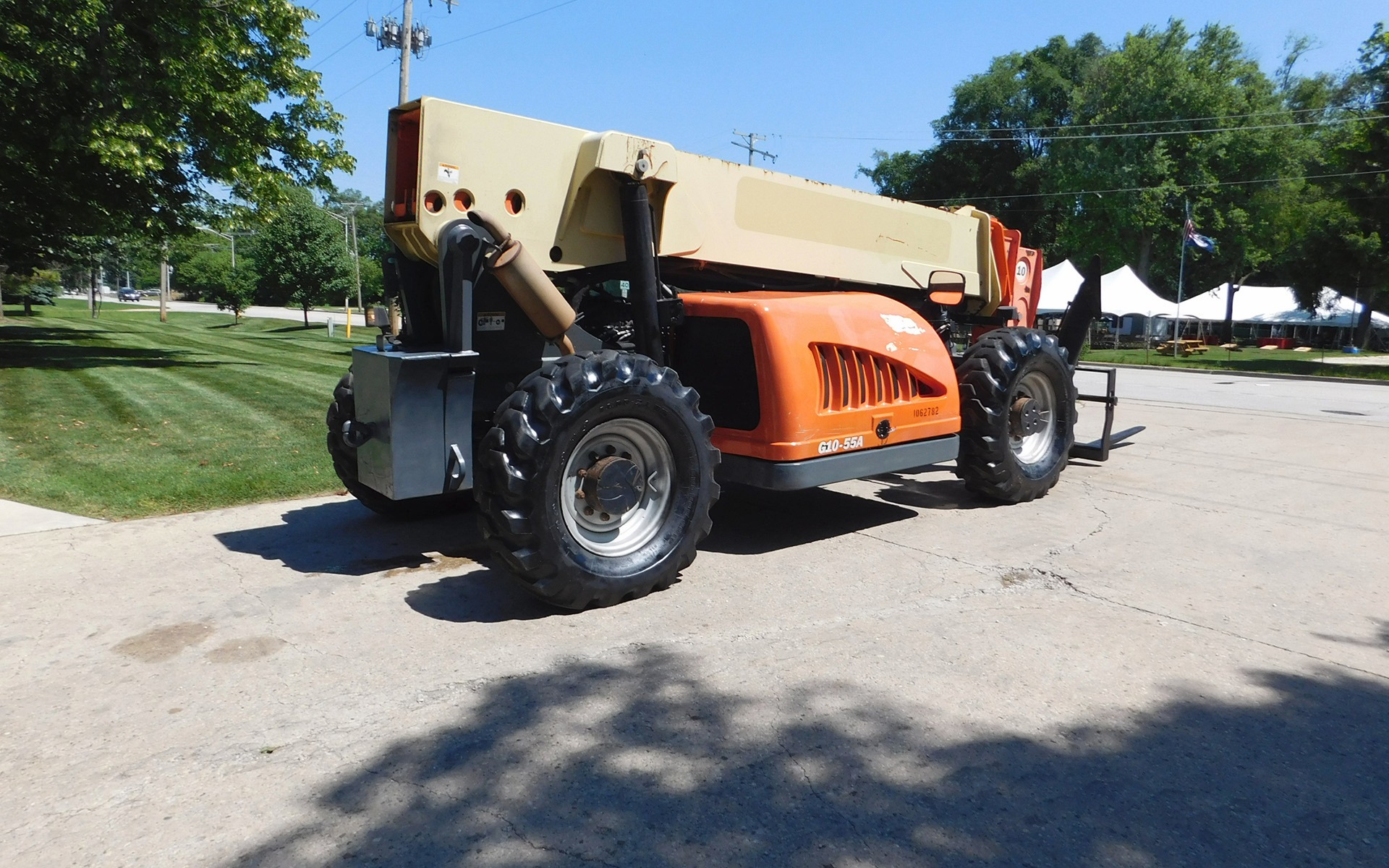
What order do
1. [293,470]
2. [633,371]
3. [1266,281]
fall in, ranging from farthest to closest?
1. [1266,281]
2. [293,470]
3. [633,371]

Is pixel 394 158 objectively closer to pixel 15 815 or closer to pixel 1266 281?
pixel 15 815

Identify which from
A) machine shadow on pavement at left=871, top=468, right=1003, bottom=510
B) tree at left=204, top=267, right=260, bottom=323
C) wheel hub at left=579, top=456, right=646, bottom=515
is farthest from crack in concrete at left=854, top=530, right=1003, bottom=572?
tree at left=204, top=267, right=260, bottom=323

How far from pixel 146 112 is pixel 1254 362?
109 ft

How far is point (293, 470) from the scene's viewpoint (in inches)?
334

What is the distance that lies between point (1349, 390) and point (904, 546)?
19969mm

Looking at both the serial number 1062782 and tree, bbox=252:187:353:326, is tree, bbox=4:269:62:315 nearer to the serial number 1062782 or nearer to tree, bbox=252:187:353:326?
tree, bbox=252:187:353:326

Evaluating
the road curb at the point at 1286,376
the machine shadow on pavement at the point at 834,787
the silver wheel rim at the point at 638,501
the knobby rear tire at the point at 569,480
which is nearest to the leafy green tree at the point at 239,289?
the road curb at the point at 1286,376

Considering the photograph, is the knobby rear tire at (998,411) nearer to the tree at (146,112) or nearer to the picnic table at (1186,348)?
the tree at (146,112)

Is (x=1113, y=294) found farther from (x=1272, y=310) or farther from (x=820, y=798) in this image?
(x=820, y=798)

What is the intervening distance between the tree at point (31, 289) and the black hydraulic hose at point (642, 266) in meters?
40.5

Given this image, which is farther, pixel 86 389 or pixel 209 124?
pixel 209 124

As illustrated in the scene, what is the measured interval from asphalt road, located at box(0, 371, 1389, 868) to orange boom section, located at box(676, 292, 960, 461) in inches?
30.1

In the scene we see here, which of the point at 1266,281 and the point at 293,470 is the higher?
the point at 1266,281

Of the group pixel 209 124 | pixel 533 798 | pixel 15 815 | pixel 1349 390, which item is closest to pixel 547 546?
pixel 533 798
